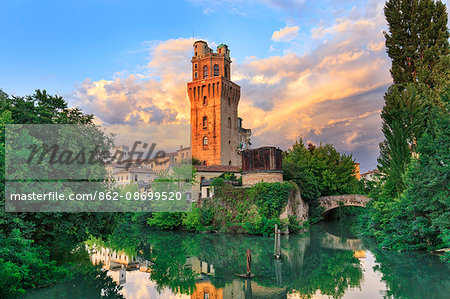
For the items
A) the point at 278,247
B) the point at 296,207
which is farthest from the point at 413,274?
the point at 296,207

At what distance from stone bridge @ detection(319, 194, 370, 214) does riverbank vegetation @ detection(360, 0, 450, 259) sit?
1027cm

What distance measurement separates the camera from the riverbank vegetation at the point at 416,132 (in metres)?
13.3

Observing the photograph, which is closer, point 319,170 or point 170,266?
point 170,266

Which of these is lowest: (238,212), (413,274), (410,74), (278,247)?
(413,274)

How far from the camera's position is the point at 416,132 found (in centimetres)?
1683

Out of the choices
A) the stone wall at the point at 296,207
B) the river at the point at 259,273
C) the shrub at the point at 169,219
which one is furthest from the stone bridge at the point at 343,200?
the shrub at the point at 169,219

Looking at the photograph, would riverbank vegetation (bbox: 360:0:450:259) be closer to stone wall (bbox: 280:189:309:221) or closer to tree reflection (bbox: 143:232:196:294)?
stone wall (bbox: 280:189:309:221)

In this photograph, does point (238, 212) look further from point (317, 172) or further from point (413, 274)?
point (413, 274)

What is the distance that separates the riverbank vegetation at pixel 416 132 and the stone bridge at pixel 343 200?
10270mm

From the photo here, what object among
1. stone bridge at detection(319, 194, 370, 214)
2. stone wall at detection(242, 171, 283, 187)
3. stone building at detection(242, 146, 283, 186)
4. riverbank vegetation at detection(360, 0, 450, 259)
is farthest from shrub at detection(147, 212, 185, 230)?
riverbank vegetation at detection(360, 0, 450, 259)

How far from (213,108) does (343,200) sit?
80.6 ft

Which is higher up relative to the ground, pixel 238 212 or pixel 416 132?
pixel 416 132

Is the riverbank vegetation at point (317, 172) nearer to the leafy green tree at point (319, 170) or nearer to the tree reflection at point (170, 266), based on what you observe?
the leafy green tree at point (319, 170)

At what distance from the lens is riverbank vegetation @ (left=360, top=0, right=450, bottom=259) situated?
13.3 metres
